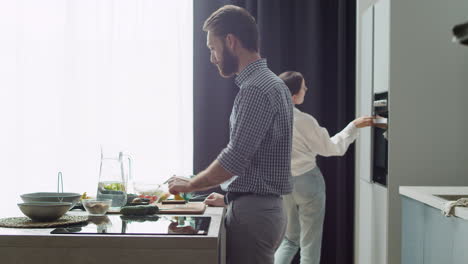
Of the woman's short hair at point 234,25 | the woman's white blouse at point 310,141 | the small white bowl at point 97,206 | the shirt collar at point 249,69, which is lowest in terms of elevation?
the small white bowl at point 97,206

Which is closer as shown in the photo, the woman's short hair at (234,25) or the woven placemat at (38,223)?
the woven placemat at (38,223)

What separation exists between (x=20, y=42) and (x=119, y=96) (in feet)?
2.63

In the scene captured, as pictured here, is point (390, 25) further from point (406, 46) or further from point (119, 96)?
point (119, 96)

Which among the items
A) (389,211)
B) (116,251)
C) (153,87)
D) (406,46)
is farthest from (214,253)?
(153,87)

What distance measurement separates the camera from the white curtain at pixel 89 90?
433cm

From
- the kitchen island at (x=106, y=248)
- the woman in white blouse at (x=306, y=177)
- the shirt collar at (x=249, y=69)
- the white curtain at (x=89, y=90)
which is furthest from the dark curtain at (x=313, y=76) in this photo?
the kitchen island at (x=106, y=248)

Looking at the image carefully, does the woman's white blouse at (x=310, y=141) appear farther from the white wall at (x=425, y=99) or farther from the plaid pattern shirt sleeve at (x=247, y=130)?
the plaid pattern shirt sleeve at (x=247, y=130)

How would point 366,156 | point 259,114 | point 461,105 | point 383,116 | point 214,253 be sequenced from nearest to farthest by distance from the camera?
point 214,253, point 259,114, point 461,105, point 383,116, point 366,156

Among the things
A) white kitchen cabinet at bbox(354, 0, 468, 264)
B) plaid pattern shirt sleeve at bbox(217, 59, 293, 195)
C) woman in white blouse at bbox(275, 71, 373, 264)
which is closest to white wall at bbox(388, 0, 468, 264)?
white kitchen cabinet at bbox(354, 0, 468, 264)

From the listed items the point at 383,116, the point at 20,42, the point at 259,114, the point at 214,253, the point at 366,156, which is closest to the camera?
the point at 214,253

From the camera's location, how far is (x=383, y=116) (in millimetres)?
3219

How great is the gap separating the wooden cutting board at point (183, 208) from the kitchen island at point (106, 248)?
18.3 inches

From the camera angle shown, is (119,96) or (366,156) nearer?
(366,156)

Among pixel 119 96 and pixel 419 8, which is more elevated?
pixel 419 8
